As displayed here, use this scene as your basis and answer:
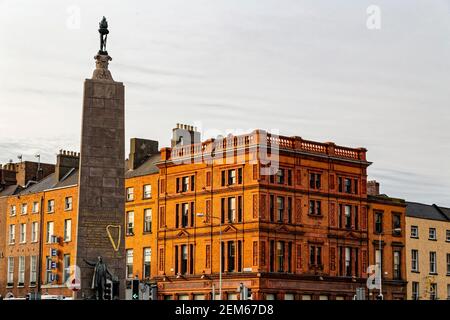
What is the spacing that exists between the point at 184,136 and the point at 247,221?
45.2 ft

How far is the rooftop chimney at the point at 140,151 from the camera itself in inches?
3558

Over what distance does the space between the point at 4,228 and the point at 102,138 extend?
64.0 m

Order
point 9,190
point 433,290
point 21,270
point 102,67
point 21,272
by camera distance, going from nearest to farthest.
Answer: point 102,67 < point 433,290 < point 21,272 < point 21,270 < point 9,190

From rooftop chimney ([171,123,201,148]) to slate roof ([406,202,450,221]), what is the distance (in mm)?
22406

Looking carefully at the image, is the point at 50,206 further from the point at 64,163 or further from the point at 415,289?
the point at 415,289

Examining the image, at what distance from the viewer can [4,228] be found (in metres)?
98.4

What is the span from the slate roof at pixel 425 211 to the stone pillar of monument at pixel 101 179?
184 ft

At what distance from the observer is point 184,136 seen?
8650 centimetres

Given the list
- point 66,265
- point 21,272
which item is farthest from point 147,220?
point 21,272

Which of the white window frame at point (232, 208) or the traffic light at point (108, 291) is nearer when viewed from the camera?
the traffic light at point (108, 291)

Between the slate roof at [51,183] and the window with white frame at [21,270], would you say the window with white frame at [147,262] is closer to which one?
the slate roof at [51,183]

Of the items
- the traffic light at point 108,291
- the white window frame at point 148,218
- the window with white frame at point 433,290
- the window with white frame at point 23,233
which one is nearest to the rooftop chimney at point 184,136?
the white window frame at point 148,218
